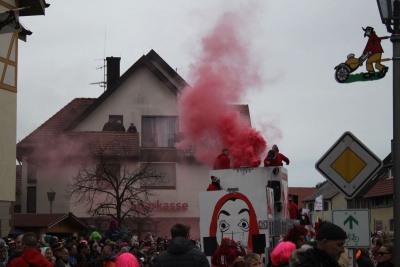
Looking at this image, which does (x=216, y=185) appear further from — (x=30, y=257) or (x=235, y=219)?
(x=30, y=257)

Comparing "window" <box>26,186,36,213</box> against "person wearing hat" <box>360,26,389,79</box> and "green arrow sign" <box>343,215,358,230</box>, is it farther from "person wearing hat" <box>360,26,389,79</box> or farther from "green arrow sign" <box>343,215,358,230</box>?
"green arrow sign" <box>343,215,358,230</box>

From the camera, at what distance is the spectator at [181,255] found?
10000mm

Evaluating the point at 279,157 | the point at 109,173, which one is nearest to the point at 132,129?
the point at 109,173

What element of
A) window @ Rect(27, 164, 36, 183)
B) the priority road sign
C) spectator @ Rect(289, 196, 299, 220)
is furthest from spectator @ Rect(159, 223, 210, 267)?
window @ Rect(27, 164, 36, 183)

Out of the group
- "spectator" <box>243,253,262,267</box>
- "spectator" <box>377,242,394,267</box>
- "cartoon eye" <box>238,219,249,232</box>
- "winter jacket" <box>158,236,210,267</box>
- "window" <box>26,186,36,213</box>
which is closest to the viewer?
"spectator" <box>243,253,262,267</box>

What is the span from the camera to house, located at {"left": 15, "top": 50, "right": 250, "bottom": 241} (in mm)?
42844

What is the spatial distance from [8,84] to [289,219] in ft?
37.7

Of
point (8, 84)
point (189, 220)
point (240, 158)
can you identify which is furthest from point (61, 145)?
point (240, 158)

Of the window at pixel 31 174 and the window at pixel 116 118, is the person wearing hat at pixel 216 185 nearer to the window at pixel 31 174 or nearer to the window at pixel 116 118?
the window at pixel 31 174

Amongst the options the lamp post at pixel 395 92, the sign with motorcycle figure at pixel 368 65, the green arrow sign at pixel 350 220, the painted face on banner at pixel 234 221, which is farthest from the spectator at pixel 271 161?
the lamp post at pixel 395 92

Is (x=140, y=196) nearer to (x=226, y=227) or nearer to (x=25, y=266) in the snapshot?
(x=226, y=227)

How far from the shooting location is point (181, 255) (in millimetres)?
10047

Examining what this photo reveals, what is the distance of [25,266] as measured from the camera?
36.9 ft

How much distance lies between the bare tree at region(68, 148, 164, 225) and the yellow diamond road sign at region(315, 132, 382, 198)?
28.5 m
